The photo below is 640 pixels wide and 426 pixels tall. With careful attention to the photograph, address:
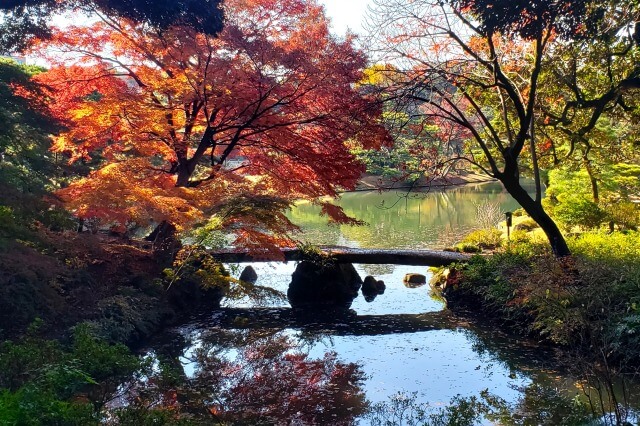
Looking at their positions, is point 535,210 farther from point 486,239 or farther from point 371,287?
point 486,239

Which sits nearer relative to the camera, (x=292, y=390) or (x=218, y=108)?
(x=292, y=390)

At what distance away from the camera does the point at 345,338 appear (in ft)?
30.2

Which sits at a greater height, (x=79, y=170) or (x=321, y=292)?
(x=79, y=170)

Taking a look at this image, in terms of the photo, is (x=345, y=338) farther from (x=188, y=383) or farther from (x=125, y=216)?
(x=125, y=216)

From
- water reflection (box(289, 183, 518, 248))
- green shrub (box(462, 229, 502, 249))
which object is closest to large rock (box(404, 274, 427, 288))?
green shrub (box(462, 229, 502, 249))

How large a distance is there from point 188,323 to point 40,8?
→ 581cm

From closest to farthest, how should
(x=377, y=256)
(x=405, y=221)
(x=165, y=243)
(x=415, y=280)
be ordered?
1. (x=165, y=243)
2. (x=377, y=256)
3. (x=415, y=280)
4. (x=405, y=221)

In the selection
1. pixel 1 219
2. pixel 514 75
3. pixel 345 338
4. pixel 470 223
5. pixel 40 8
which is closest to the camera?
pixel 1 219

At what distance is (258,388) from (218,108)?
4.86 m

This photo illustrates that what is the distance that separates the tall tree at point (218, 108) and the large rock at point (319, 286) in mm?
2904

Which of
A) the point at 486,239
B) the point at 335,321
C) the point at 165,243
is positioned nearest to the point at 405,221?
the point at 486,239

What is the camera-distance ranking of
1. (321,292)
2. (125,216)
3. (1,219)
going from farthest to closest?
(321,292), (125,216), (1,219)

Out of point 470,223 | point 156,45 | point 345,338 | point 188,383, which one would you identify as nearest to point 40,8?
point 156,45

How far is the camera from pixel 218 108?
9141 mm
